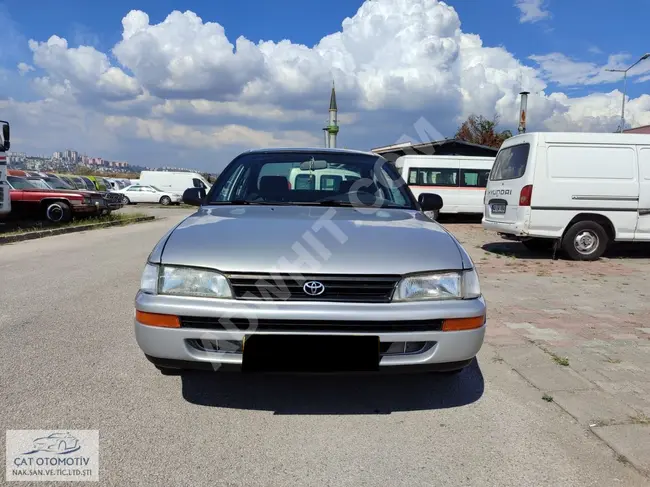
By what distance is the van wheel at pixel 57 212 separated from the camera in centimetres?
1390

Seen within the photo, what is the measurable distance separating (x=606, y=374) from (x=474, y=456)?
62.2 inches

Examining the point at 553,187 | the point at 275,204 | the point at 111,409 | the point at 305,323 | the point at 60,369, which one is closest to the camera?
the point at 305,323

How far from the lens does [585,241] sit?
8758 millimetres

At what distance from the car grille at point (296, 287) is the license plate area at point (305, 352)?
0.19 metres

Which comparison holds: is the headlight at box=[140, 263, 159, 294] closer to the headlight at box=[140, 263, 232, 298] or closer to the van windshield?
the headlight at box=[140, 263, 232, 298]

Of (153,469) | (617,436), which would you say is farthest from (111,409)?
(617,436)

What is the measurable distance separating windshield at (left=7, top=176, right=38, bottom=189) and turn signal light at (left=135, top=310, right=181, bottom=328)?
561 inches

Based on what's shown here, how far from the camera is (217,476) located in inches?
84.7

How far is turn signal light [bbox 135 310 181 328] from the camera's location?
2.43 m

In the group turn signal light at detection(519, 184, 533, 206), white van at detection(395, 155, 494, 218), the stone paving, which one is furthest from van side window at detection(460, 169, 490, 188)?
the stone paving

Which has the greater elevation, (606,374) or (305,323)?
(305,323)

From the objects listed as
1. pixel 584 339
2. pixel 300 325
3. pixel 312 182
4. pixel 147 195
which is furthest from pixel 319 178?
pixel 147 195

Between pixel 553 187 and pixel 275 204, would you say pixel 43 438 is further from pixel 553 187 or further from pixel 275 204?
pixel 553 187

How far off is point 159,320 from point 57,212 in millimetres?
13387
